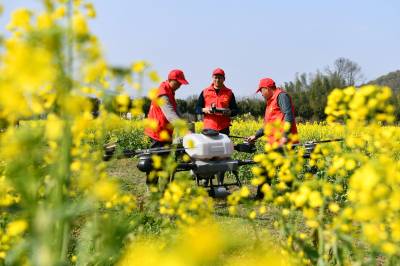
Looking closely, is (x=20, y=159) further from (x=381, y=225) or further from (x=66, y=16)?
(x=381, y=225)

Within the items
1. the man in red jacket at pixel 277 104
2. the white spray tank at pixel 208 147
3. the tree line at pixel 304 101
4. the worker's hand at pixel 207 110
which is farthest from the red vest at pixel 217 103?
the tree line at pixel 304 101

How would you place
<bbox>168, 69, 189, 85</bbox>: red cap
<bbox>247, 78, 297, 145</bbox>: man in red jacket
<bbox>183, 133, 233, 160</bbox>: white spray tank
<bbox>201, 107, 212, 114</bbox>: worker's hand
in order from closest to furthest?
<bbox>183, 133, 233, 160</bbox>: white spray tank < <bbox>168, 69, 189, 85</bbox>: red cap < <bbox>247, 78, 297, 145</bbox>: man in red jacket < <bbox>201, 107, 212, 114</bbox>: worker's hand

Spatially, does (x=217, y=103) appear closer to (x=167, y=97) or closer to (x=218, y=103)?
(x=218, y=103)

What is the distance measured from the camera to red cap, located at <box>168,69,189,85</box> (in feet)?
18.9

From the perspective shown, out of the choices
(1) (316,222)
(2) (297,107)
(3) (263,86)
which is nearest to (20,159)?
(1) (316,222)

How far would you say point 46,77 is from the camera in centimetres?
84

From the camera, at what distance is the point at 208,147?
17.3 ft

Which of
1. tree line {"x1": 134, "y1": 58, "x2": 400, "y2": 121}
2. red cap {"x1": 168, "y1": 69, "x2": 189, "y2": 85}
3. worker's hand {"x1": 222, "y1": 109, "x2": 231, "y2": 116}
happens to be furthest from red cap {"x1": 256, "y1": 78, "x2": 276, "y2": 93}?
tree line {"x1": 134, "y1": 58, "x2": 400, "y2": 121}

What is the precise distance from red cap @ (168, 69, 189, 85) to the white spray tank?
74 cm

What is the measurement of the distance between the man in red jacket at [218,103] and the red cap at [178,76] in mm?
792

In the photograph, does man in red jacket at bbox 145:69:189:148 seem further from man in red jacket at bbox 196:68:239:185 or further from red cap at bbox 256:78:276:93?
red cap at bbox 256:78:276:93

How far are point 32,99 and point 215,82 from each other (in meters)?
5.51

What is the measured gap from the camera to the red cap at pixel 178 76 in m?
5.75

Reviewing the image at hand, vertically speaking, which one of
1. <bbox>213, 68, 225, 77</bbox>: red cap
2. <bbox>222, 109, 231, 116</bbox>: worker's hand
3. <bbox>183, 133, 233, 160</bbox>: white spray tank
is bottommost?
<bbox>183, 133, 233, 160</bbox>: white spray tank
